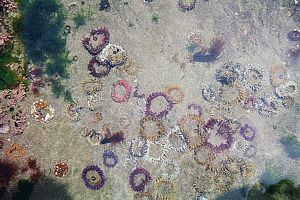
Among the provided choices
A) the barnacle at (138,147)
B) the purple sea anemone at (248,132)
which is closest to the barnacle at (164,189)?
the barnacle at (138,147)

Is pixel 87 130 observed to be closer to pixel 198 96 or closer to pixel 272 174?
pixel 198 96

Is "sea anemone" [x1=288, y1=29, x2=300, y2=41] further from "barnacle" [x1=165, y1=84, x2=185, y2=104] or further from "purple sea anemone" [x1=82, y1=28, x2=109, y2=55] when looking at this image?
"purple sea anemone" [x1=82, y1=28, x2=109, y2=55]

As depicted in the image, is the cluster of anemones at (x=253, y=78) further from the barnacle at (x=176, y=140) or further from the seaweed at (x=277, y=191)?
the seaweed at (x=277, y=191)

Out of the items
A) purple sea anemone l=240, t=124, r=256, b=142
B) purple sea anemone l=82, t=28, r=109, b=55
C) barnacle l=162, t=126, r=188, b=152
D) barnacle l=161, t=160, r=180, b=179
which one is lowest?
barnacle l=161, t=160, r=180, b=179

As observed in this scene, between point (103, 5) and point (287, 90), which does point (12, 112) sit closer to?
point (103, 5)

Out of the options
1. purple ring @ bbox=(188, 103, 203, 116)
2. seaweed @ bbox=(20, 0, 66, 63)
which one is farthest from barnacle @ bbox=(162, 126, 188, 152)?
seaweed @ bbox=(20, 0, 66, 63)

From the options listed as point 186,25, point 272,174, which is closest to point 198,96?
point 186,25
